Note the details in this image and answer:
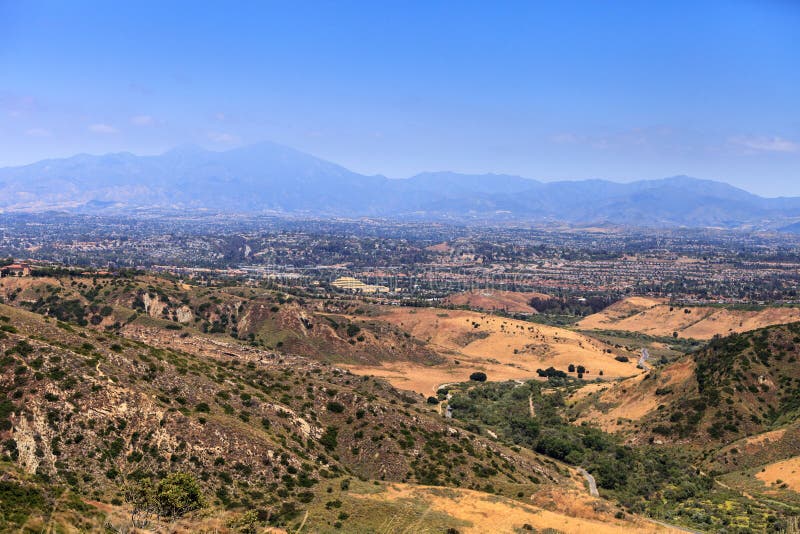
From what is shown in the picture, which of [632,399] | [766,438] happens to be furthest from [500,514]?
[632,399]

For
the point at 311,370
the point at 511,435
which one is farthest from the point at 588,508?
the point at 311,370

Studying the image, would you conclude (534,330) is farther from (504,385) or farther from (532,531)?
(532,531)

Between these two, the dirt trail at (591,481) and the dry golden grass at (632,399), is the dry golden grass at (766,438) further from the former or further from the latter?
the dirt trail at (591,481)

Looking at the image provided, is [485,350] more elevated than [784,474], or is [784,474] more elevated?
[784,474]

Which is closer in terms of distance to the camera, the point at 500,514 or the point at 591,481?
the point at 500,514

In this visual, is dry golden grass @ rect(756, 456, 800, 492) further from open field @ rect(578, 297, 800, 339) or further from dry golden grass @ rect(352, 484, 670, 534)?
open field @ rect(578, 297, 800, 339)

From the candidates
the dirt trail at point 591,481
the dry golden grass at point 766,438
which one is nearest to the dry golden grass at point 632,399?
the dry golden grass at point 766,438

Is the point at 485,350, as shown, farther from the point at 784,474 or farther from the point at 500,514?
the point at 500,514
